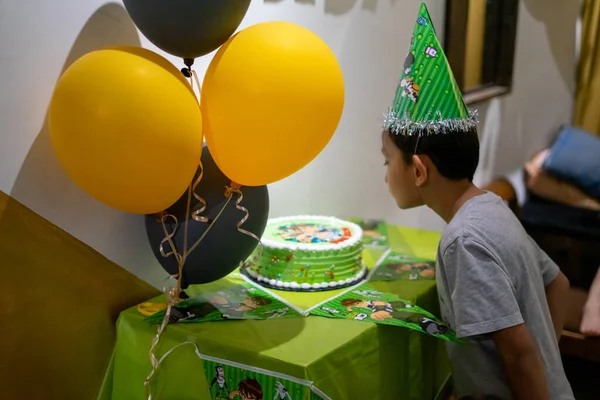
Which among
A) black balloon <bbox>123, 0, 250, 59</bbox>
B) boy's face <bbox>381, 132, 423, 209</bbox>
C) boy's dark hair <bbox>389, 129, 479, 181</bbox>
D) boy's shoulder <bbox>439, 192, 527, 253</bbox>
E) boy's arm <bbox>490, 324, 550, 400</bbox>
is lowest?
boy's arm <bbox>490, 324, 550, 400</bbox>

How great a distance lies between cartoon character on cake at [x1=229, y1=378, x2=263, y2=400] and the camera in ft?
3.58

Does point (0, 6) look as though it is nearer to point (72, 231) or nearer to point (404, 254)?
point (72, 231)

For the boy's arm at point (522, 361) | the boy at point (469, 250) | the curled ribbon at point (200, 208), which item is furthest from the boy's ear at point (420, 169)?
the curled ribbon at point (200, 208)

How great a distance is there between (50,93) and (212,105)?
34cm

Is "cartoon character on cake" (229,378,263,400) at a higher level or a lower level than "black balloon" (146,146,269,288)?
lower

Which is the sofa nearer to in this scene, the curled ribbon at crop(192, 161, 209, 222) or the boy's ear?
the boy's ear

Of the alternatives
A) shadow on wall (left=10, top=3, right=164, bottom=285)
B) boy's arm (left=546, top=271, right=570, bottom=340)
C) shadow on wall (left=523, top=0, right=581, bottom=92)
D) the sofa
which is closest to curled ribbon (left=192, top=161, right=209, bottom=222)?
shadow on wall (left=10, top=3, right=164, bottom=285)

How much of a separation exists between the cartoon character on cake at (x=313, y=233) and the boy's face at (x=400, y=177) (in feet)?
0.57

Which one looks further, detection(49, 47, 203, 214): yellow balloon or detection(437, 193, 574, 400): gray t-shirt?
detection(437, 193, 574, 400): gray t-shirt

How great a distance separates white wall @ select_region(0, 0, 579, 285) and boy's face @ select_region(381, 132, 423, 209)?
42cm

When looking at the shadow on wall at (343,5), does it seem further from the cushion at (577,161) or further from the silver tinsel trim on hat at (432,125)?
the cushion at (577,161)

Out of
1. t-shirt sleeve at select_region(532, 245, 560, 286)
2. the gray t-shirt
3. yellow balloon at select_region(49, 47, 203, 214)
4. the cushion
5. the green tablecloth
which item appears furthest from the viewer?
the cushion

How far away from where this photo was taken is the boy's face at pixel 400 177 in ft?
4.55

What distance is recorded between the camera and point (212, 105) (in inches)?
42.2
